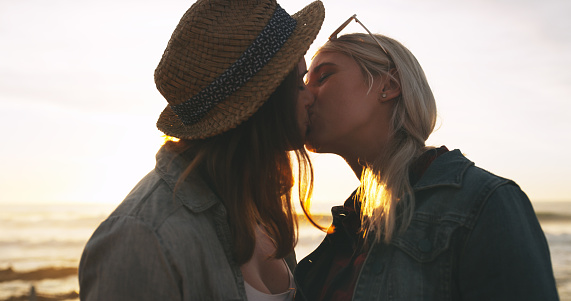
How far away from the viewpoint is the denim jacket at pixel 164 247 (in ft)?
5.96

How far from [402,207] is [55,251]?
71.0 feet

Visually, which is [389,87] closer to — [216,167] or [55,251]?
[216,167]

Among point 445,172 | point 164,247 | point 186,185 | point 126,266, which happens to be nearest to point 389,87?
point 445,172

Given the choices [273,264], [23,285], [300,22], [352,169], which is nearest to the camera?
[300,22]

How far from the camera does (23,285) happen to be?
12633mm

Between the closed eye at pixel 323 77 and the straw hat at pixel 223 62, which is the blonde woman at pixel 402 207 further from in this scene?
the straw hat at pixel 223 62

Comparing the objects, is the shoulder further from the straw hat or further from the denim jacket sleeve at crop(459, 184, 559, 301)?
the straw hat

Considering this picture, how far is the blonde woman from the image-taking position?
7.06 feet

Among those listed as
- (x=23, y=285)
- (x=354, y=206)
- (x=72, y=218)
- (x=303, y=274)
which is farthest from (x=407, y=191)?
(x=72, y=218)

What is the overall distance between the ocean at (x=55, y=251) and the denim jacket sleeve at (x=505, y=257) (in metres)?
1.40

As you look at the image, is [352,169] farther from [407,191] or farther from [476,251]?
[476,251]

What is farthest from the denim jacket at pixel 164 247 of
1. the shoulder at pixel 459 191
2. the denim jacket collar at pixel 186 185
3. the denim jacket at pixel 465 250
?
the shoulder at pixel 459 191

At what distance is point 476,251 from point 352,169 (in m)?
1.33

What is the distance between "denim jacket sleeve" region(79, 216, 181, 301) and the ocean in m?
1.31
